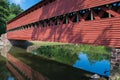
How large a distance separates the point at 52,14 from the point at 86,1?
6.01 meters

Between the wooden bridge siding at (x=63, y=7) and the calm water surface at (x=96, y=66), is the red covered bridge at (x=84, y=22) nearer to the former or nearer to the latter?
the wooden bridge siding at (x=63, y=7)

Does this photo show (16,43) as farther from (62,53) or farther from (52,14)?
(52,14)

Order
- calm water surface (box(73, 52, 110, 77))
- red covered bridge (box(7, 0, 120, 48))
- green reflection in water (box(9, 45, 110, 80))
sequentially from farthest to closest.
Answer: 1. calm water surface (box(73, 52, 110, 77))
2. green reflection in water (box(9, 45, 110, 80))
3. red covered bridge (box(7, 0, 120, 48))

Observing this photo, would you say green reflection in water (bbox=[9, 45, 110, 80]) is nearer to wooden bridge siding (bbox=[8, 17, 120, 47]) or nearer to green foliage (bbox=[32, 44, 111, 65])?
green foliage (bbox=[32, 44, 111, 65])

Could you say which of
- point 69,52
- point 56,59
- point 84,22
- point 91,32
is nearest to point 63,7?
point 84,22

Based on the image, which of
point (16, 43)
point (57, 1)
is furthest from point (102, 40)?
point (16, 43)

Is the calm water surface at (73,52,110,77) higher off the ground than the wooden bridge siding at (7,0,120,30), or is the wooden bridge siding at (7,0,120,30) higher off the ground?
the wooden bridge siding at (7,0,120,30)

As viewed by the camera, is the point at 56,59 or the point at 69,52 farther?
the point at 69,52

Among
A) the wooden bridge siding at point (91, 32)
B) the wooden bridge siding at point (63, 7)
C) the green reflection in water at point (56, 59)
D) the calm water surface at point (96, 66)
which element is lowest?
the calm water surface at point (96, 66)

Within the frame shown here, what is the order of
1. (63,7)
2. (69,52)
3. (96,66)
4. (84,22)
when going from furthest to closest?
(69,52) < (96,66) < (63,7) < (84,22)

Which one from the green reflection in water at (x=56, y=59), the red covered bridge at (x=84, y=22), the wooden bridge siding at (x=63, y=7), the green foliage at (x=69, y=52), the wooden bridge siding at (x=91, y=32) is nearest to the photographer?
the wooden bridge siding at (x=91, y=32)

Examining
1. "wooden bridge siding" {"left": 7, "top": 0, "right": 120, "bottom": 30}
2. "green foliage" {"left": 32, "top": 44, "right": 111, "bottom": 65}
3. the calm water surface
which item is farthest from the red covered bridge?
"green foliage" {"left": 32, "top": 44, "right": 111, "bottom": 65}

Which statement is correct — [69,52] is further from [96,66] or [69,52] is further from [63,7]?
[63,7]

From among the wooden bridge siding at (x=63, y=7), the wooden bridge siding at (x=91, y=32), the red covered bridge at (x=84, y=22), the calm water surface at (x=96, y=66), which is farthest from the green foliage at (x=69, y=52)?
the wooden bridge siding at (x=91, y=32)
